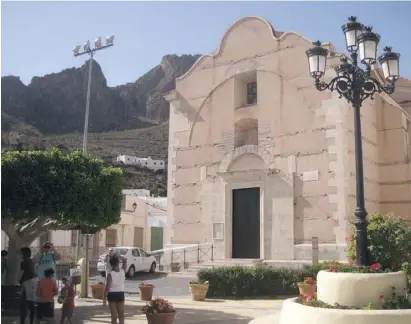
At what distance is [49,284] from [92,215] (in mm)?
2382

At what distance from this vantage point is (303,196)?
1991 cm

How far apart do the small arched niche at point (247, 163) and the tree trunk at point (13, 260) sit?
1157cm

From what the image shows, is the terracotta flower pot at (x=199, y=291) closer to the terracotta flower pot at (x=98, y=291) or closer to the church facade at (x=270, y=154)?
the terracotta flower pot at (x=98, y=291)

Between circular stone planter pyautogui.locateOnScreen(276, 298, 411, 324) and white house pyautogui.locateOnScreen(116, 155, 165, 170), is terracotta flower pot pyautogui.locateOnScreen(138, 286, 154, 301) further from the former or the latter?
white house pyautogui.locateOnScreen(116, 155, 165, 170)

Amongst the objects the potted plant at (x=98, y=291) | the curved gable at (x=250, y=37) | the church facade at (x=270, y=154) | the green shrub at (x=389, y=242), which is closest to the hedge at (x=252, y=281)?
the potted plant at (x=98, y=291)

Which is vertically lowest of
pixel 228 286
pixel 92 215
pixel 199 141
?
pixel 228 286

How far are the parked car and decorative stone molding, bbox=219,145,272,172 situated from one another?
563 cm

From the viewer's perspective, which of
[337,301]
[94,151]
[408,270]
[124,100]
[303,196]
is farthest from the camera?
[124,100]

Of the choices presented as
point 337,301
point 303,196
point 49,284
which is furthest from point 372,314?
point 303,196

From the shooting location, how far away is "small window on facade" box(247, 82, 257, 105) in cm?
2276

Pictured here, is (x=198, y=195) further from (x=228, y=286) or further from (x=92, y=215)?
(x=92, y=215)

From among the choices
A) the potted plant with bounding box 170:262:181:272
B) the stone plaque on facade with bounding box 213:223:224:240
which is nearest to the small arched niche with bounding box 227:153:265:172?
the stone plaque on facade with bounding box 213:223:224:240

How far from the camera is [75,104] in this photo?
100188 mm

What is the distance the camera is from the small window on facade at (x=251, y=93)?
22.8 m
